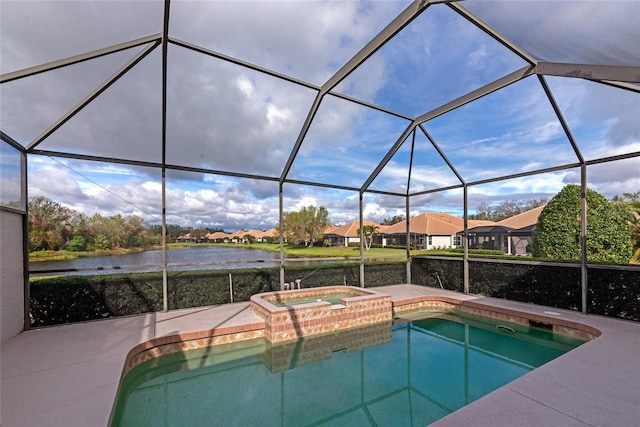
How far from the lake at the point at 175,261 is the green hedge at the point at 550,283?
5.60 metres

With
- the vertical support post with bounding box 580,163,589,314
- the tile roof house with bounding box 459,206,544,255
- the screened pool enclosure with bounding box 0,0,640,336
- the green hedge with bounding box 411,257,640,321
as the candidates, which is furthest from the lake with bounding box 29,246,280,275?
the tile roof house with bounding box 459,206,544,255

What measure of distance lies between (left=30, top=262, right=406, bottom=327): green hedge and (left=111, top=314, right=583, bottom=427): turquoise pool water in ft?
7.13

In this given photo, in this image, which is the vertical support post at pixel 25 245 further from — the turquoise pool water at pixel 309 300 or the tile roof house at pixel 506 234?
the tile roof house at pixel 506 234

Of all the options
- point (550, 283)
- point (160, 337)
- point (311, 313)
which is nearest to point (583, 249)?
point (550, 283)

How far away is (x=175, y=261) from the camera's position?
6859 mm

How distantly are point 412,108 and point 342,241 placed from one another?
5.34 meters

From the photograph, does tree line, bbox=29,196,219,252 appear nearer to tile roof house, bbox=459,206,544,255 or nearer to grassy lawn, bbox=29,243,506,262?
grassy lawn, bbox=29,243,506,262

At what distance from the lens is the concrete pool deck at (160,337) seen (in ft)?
9.08

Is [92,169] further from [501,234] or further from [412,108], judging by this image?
[501,234]

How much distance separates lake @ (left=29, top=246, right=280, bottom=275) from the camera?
5.91 m

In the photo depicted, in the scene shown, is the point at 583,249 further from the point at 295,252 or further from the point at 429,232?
the point at 429,232

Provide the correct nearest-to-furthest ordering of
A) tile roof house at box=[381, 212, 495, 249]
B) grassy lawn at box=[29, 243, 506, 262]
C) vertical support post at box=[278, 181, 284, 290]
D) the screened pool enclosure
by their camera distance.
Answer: the screened pool enclosure
grassy lawn at box=[29, 243, 506, 262]
vertical support post at box=[278, 181, 284, 290]
tile roof house at box=[381, 212, 495, 249]

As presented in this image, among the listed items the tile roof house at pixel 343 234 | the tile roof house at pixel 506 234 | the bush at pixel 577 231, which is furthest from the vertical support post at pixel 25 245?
the tile roof house at pixel 506 234

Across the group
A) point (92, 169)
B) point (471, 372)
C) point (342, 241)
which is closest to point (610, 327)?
point (471, 372)
